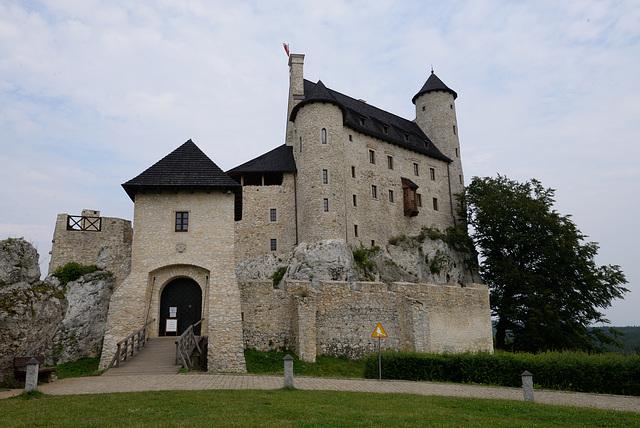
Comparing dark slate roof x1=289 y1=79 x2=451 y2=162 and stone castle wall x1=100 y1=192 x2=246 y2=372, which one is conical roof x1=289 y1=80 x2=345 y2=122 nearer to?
dark slate roof x1=289 y1=79 x2=451 y2=162

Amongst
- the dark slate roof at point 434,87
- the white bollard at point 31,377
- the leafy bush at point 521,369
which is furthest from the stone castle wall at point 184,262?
the dark slate roof at point 434,87

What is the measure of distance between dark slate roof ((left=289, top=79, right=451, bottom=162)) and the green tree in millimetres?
8633

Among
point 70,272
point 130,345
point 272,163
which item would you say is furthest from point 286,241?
point 130,345

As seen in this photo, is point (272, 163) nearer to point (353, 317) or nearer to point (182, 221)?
point (353, 317)

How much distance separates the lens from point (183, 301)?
62.4 feet

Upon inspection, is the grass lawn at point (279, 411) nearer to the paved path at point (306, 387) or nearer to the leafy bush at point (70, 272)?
the paved path at point (306, 387)

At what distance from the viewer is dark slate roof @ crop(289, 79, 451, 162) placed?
38.8 meters

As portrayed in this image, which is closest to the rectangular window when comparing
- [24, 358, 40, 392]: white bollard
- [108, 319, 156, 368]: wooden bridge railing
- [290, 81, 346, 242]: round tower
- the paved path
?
[108, 319, 156, 368]: wooden bridge railing

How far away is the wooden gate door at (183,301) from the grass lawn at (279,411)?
332 inches

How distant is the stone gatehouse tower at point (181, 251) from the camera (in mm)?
17906

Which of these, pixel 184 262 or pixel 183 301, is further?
pixel 183 301

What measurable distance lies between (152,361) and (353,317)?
10.6 m

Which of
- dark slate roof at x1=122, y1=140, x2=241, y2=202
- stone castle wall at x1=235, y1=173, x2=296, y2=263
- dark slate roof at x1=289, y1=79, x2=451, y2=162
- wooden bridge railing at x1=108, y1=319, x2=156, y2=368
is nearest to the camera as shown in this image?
wooden bridge railing at x1=108, y1=319, x2=156, y2=368

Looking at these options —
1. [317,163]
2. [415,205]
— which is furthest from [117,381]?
[415,205]
